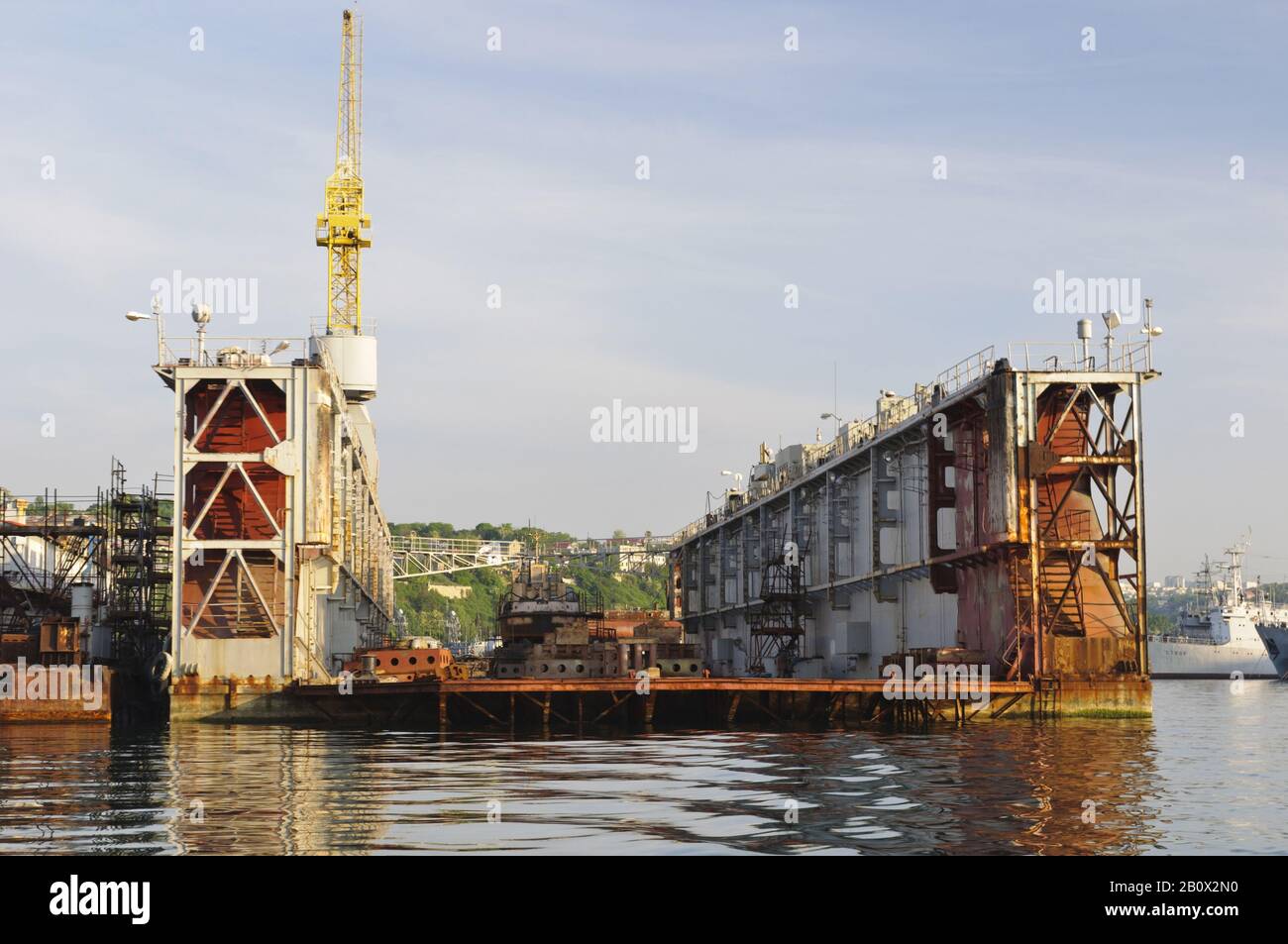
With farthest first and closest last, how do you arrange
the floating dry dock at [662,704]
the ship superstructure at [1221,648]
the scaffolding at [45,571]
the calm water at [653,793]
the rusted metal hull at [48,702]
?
the ship superstructure at [1221,648] → the scaffolding at [45,571] → the rusted metal hull at [48,702] → the floating dry dock at [662,704] → the calm water at [653,793]

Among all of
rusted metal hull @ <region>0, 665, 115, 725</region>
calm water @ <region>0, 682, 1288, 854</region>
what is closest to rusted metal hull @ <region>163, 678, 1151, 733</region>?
calm water @ <region>0, 682, 1288, 854</region>

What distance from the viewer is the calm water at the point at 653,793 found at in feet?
76.3

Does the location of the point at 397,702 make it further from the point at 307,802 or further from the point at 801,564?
the point at 801,564

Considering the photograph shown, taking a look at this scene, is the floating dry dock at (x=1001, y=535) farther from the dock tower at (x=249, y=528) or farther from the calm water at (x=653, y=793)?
the dock tower at (x=249, y=528)

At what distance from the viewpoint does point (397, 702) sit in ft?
187

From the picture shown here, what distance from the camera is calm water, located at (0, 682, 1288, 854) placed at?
23250mm

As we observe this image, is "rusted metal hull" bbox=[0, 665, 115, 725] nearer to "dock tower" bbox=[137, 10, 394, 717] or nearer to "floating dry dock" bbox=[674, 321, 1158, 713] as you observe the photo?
"dock tower" bbox=[137, 10, 394, 717]

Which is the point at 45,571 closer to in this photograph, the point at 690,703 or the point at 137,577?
the point at 137,577

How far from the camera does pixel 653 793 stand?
30328mm

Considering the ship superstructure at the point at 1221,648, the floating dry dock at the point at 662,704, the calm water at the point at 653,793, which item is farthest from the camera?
the ship superstructure at the point at 1221,648

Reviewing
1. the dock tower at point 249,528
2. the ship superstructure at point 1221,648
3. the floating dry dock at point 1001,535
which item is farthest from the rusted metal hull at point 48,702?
the ship superstructure at point 1221,648

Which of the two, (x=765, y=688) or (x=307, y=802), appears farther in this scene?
(x=765, y=688)
